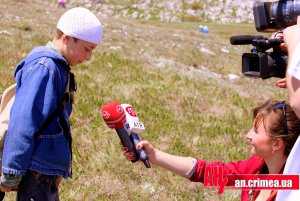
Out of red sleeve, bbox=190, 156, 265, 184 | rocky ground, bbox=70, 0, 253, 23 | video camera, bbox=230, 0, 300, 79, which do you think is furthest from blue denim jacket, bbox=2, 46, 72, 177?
rocky ground, bbox=70, 0, 253, 23

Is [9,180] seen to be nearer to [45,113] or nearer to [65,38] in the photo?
[45,113]

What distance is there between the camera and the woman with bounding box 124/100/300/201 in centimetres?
409

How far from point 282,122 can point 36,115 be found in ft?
6.25

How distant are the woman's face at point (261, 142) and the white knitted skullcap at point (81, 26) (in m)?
1.62

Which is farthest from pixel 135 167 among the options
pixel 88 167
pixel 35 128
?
pixel 35 128

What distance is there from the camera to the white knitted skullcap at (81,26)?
5.00 m

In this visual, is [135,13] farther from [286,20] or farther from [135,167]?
[286,20]

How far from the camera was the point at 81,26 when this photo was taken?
5012 mm

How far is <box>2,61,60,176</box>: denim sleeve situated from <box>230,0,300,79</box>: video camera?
162 centimetres

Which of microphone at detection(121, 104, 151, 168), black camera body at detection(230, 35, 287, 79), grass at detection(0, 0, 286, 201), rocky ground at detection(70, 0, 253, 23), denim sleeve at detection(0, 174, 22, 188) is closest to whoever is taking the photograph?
black camera body at detection(230, 35, 287, 79)

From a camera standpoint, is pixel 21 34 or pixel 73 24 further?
pixel 21 34

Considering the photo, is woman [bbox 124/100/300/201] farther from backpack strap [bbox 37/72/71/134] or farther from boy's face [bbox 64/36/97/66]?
boy's face [bbox 64/36/97/66]

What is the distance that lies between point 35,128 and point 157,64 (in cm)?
1218

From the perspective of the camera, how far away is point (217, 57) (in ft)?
70.9
